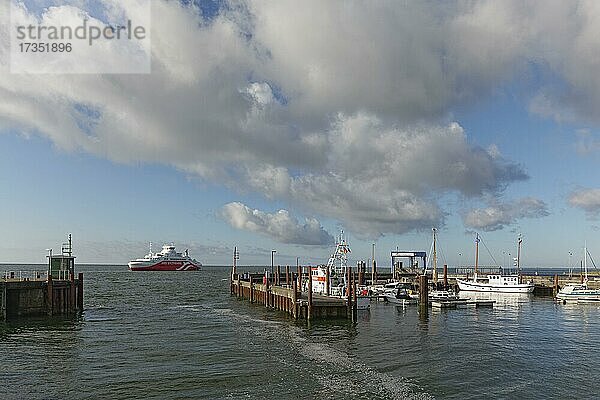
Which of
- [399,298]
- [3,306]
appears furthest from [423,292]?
[3,306]

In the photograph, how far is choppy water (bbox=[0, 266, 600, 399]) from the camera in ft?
93.5

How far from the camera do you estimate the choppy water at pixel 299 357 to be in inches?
1122

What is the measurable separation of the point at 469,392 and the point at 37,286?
45.9 metres

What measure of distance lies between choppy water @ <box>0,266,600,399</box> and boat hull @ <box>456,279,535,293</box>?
30.8 metres

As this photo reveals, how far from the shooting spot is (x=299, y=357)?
3616 cm

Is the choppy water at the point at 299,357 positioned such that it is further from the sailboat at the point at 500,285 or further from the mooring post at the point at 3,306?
the sailboat at the point at 500,285

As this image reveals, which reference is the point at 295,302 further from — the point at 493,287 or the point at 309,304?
the point at 493,287

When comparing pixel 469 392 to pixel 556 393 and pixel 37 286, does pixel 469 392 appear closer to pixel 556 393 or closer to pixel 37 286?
pixel 556 393

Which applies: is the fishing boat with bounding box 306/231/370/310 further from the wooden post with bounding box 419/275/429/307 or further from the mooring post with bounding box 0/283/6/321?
the mooring post with bounding box 0/283/6/321

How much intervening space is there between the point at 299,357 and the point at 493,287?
67.5m

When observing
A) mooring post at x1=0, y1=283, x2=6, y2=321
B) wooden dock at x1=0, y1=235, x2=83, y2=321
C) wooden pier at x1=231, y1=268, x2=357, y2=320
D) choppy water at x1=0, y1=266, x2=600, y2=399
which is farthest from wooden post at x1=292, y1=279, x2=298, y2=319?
mooring post at x1=0, y1=283, x2=6, y2=321

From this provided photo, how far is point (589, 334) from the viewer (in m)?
48.3

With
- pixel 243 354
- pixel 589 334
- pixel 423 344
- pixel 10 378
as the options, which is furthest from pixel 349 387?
pixel 589 334

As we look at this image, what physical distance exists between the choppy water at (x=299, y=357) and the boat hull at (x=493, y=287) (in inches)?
1213
